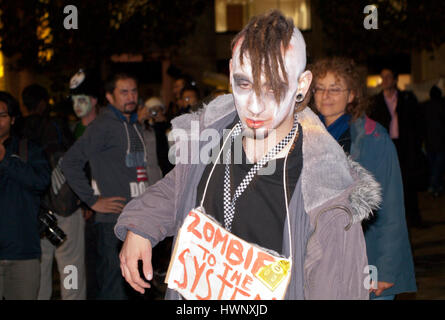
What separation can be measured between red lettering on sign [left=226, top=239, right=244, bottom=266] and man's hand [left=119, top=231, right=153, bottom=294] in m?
0.33

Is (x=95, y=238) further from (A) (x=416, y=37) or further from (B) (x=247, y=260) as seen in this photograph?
(A) (x=416, y=37)

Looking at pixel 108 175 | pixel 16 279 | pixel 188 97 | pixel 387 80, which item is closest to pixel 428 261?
pixel 387 80

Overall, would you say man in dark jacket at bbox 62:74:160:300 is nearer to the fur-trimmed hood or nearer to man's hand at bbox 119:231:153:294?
man's hand at bbox 119:231:153:294

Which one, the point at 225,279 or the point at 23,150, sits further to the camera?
the point at 23,150

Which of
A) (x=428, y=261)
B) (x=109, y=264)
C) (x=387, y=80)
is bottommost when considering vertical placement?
(x=428, y=261)

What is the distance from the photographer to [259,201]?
8.86ft

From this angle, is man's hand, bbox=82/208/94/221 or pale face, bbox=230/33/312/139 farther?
man's hand, bbox=82/208/94/221

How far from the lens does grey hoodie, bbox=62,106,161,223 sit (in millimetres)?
6160

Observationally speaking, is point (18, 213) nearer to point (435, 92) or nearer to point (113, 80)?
point (113, 80)

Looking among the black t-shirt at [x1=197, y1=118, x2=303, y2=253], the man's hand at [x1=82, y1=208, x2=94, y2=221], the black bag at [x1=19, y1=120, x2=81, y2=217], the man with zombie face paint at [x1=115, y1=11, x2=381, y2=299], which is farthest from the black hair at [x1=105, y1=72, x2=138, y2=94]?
the black t-shirt at [x1=197, y1=118, x2=303, y2=253]

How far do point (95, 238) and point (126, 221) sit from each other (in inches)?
170

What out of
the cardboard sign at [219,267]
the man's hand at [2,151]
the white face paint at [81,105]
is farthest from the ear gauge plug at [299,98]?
the white face paint at [81,105]

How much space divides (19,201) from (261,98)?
3188 millimetres

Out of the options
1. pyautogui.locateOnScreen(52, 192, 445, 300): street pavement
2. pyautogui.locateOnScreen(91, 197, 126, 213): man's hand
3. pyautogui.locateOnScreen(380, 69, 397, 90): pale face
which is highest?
pyautogui.locateOnScreen(380, 69, 397, 90): pale face
